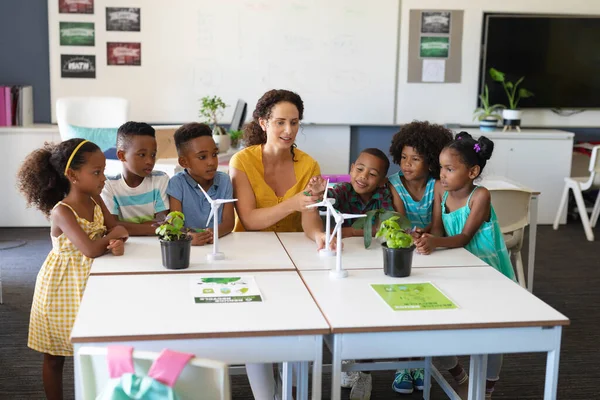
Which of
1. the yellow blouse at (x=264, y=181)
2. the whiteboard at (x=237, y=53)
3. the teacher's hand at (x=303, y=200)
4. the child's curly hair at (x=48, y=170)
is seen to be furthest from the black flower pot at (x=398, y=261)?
the whiteboard at (x=237, y=53)

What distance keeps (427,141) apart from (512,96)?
3.68 metres

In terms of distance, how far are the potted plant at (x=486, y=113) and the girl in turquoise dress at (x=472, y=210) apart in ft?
11.4

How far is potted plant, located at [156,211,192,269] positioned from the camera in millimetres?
2275

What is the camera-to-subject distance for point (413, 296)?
2.10 meters

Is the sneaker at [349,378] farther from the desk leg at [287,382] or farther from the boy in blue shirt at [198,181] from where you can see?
the boy in blue shirt at [198,181]

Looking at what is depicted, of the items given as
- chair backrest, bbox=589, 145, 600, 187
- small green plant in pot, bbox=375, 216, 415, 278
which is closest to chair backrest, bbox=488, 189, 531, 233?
small green plant in pot, bbox=375, 216, 415, 278

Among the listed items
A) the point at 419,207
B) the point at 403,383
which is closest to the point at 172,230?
the point at 419,207

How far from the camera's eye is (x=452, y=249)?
2676 millimetres

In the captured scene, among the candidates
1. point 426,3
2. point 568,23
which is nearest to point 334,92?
point 426,3

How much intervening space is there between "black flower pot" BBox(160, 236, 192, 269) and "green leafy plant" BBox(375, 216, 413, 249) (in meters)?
0.59

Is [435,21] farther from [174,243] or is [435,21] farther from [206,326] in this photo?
[206,326]

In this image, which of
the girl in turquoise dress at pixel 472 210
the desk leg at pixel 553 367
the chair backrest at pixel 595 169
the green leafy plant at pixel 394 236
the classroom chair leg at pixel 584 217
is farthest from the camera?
the classroom chair leg at pixel 584 217

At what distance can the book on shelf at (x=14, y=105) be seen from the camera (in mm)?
5727

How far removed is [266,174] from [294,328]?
4.20 ft
